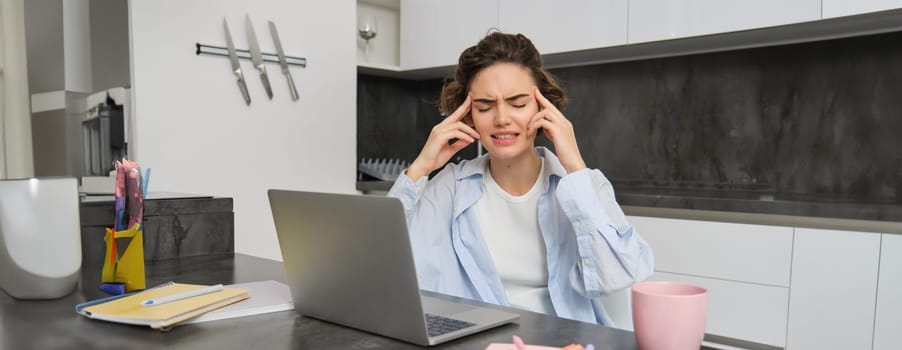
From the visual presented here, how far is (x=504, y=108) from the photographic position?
1423 millimetres

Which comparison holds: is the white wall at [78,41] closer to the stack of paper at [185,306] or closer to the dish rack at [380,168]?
the dish rack at [380,168]

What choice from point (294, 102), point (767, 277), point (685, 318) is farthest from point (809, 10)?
point (294, 102)

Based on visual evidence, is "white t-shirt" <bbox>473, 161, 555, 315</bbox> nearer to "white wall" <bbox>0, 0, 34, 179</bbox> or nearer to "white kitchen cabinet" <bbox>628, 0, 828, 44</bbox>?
"white kitchen cabinet" <bbox>628, 0, 828, 44</bbox>

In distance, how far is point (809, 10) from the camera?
2.02 meters

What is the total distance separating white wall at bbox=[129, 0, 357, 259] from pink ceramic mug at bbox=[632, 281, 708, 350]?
2.04 m

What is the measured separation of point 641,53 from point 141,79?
1903 millimetres

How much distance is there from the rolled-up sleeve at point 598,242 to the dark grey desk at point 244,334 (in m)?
0.36

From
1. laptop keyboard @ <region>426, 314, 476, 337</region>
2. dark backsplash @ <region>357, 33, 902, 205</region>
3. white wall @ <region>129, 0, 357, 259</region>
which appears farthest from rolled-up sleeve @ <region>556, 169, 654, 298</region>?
white wall @ <region>129, 0, 357, 259</region>

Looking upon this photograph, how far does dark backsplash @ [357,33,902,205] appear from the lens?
221cm

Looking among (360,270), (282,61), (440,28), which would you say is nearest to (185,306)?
(360,270)

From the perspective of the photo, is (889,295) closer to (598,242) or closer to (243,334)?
(598,242)

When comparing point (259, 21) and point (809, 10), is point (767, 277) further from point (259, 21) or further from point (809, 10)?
point (259, 21)

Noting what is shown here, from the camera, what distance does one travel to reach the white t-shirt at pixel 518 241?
135 centimetres

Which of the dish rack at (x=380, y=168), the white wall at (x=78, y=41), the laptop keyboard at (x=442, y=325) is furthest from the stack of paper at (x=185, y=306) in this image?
the dish rack at (x=380, y=168)
